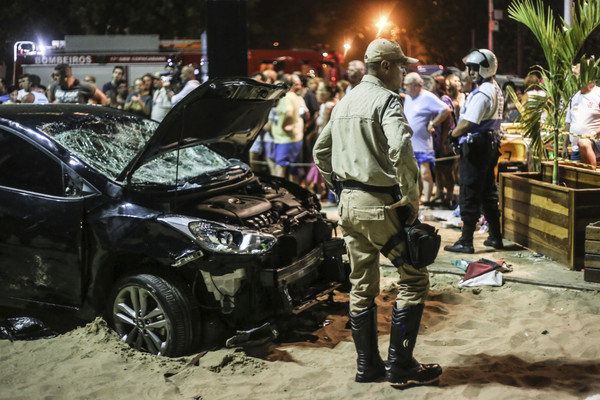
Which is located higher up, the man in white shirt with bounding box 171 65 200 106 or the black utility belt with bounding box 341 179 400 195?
the man in white shirt with bounding box 171 65 200 106

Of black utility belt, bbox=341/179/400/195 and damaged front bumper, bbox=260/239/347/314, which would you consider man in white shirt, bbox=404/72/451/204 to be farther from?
black utility belt, bbox=341/179/400/195

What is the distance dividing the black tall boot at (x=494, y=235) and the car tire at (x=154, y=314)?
14.1 feet

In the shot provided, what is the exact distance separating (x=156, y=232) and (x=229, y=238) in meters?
0.49

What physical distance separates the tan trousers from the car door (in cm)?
199

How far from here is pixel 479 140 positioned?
26.8 feet

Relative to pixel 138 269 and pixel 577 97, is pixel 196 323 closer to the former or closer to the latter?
pixel 138 269

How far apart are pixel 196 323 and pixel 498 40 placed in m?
27.4

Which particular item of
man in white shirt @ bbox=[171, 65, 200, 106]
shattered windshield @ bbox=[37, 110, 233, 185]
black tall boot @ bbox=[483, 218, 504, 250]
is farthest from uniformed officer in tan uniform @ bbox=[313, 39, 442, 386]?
man in white shirt @ bbox=[171, 65, 200, 106]

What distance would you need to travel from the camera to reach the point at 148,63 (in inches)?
851

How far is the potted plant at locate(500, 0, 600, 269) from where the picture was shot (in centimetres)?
745

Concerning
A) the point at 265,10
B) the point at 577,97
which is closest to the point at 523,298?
the point at 577,97

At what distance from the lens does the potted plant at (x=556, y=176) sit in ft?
24.4

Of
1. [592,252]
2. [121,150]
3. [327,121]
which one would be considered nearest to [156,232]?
[121,150]

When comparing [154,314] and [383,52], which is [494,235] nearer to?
[383,52]
